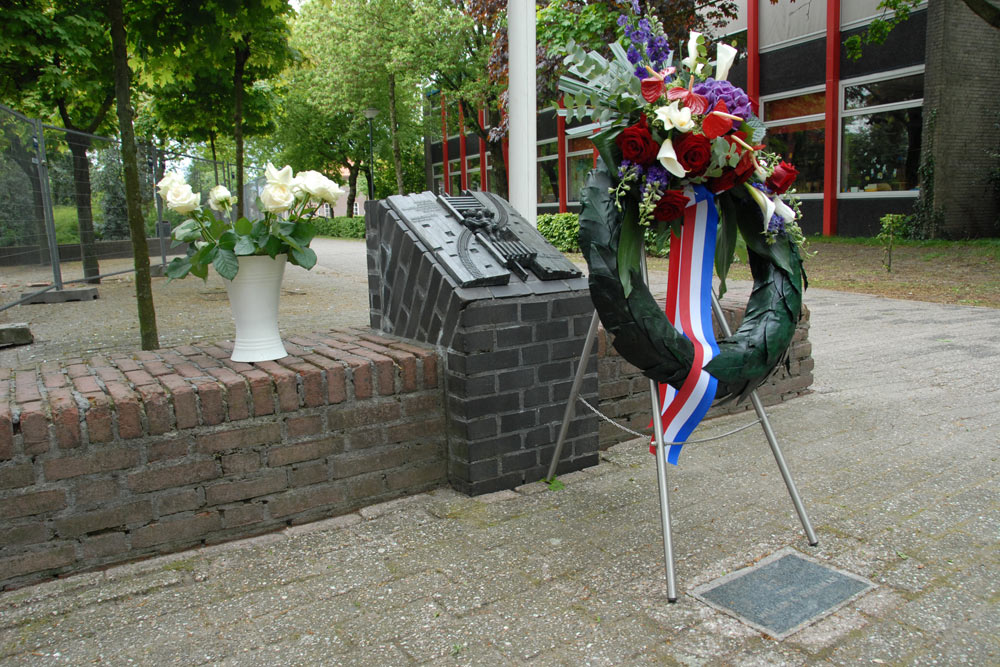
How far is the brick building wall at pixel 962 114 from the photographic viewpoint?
15422 millimetres

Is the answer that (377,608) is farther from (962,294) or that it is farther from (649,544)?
(962,294)

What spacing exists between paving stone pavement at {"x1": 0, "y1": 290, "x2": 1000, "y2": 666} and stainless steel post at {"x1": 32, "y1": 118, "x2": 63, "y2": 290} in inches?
349

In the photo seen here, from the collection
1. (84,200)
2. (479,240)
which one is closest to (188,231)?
(479,240)

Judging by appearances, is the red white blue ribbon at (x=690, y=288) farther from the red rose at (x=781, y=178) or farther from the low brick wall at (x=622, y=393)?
the low brick wall at (x=622, y=393)

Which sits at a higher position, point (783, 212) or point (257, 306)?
point (783, 212)

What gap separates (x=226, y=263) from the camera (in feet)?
9.89

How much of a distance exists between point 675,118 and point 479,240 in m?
1.39

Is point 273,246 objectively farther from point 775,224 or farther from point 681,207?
point 775,224

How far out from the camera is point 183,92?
44.1 ft

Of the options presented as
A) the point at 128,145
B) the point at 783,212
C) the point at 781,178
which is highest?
the point at 128,145

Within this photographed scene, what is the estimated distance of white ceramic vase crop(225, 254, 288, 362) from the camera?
3.14 meters

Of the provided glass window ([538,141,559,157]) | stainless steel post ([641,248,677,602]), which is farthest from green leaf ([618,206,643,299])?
glass window ([538,141,559,157])

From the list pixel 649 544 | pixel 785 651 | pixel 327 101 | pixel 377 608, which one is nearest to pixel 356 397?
pixel 377 608

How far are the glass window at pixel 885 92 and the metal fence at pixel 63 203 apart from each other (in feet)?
50.0
